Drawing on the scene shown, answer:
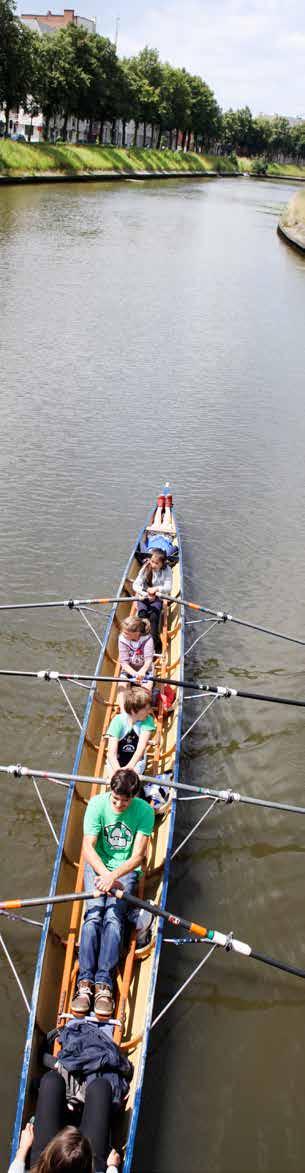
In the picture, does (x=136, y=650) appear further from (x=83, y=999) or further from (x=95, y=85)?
(x=95, y=85)

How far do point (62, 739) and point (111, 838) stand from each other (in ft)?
12.9

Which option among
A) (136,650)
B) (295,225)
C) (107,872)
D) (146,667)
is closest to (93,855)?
(107,872)

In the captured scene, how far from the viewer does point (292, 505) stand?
2105 centimetres

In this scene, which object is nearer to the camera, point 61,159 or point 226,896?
point 226,896

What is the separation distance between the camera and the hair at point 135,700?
32.4 ft

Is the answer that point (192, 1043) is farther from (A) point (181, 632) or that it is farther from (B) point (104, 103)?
(B) point (104, 103)

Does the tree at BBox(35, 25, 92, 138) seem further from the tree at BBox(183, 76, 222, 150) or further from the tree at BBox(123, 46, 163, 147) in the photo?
the tree at BBox(183, 76, 222, 150)

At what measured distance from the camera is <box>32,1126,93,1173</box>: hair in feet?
16.0

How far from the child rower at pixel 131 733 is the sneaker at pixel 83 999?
2579mm

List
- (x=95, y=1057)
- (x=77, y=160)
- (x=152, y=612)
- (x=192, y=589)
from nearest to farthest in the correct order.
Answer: (x=95, y=1057) → (x=152, y=612) → (x=192, y=589) → (x=77, y=160)

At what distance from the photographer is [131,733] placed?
10273 mm

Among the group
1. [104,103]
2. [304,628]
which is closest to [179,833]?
[304,628]

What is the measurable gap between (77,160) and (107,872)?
90.1 m

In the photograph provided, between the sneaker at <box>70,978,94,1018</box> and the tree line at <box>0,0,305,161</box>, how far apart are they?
84.8 m
